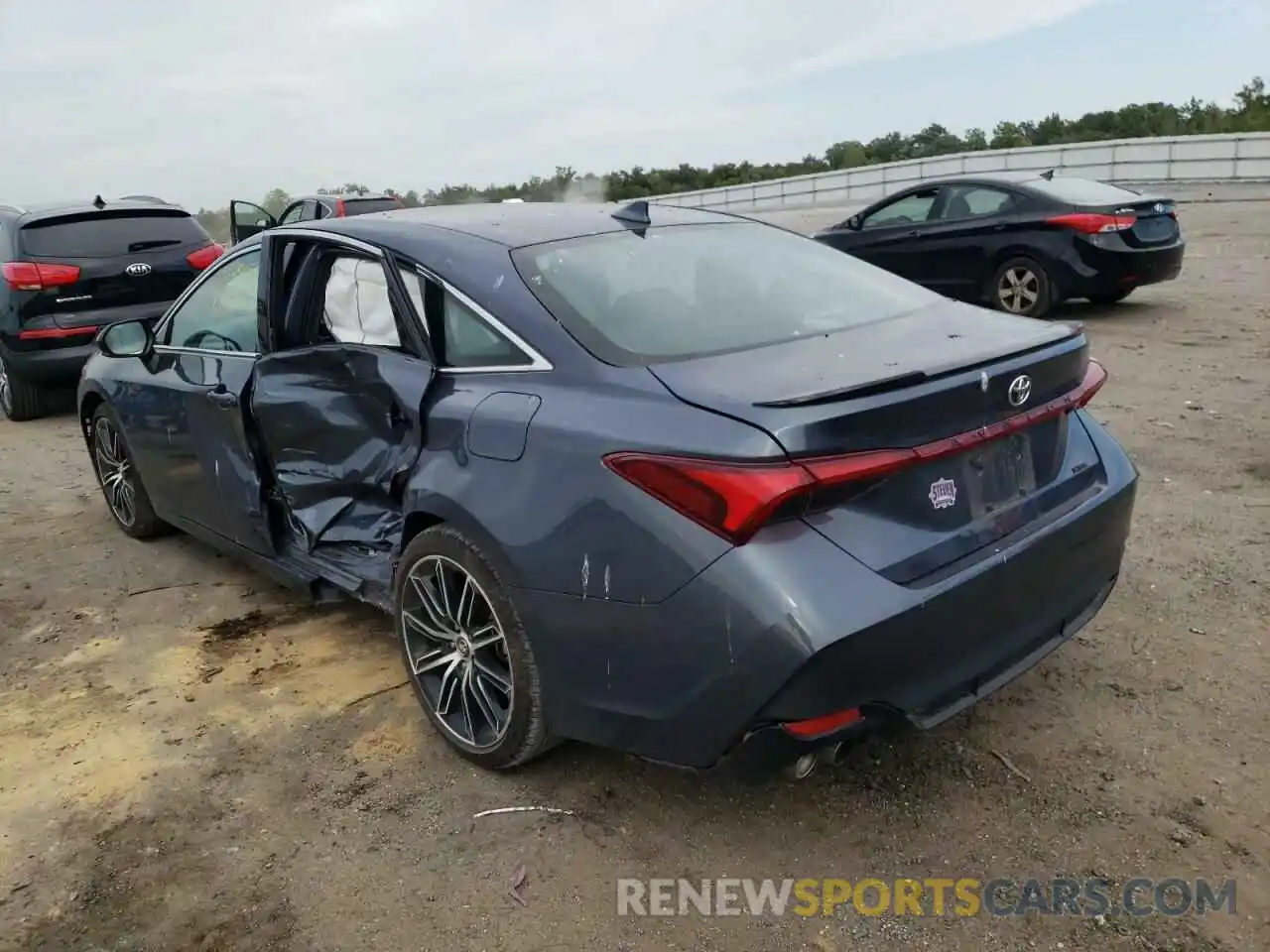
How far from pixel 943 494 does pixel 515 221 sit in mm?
1725

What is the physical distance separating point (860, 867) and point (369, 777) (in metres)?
1.43

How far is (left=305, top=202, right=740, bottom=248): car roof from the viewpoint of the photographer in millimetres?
3285

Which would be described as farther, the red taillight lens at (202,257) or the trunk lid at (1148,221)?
the trunk lid at (1148,221)

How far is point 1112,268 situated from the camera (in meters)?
9.17

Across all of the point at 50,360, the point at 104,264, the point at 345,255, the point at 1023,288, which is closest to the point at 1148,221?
the point at 1023,288

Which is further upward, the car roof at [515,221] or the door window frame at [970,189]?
the car roof at [515,221]

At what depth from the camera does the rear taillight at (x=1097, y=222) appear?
9.09 metres

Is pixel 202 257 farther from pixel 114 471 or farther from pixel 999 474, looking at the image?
pixel 999 474

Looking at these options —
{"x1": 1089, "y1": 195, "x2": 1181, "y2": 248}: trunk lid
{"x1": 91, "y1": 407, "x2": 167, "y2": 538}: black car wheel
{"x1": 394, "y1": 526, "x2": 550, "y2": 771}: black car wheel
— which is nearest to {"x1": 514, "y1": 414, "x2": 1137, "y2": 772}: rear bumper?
{"x1": 394, "y1": 526, "x2": 550, "y2": 771}: black car wheel

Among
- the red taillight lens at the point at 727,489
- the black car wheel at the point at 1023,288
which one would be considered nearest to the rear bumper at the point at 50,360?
the red taillight lens at the point at 727,489

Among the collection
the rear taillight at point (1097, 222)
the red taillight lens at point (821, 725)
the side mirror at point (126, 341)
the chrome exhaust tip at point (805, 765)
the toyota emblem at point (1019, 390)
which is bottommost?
the chrome exhaust tip at point (805, 765)

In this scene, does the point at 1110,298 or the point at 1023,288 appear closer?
the point at 1023,288

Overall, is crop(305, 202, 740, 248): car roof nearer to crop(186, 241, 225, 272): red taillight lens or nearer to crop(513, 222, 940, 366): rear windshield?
crop(513, 222, 940, 366): rear windshield

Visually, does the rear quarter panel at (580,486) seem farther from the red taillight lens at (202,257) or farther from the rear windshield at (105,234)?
the rear windshield at (105,234)
